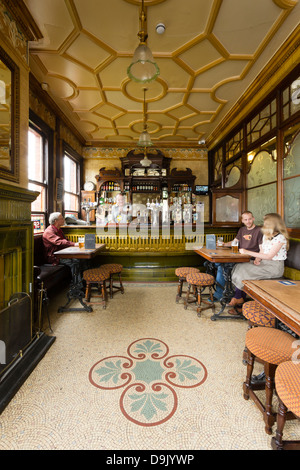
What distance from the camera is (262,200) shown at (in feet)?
14.4

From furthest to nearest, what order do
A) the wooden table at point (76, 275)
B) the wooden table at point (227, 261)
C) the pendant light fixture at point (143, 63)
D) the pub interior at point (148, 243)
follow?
the wooden table at point (76, 275), the wooden table at point (227, 261), the pendant light fixture at point (143, 63), the pub interior at point (148, 243)

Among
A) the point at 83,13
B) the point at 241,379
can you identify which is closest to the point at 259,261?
the point at 241,379

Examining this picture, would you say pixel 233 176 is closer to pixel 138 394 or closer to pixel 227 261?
pixel 227 261

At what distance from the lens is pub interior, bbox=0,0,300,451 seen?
1514 mm

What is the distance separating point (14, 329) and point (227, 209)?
5.15 metres

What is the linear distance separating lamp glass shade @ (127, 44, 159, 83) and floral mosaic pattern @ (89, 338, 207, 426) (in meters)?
3.20

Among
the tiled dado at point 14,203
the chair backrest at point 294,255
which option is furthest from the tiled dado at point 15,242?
the chair backrest at point 294,255

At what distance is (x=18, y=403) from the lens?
1694 mm

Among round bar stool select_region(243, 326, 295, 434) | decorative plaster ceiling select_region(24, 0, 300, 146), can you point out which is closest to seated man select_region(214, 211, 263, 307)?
round bar stool select_region(243, 326, 295, 434)

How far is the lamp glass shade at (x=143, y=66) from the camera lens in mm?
2244

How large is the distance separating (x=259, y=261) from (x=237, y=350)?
1.46m

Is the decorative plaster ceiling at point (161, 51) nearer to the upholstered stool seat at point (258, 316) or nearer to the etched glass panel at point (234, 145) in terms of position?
the etched glass panel at point (234, 145)

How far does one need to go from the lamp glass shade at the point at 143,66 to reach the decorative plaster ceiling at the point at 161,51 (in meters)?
0.98

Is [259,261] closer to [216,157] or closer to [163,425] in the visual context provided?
[163,425]
